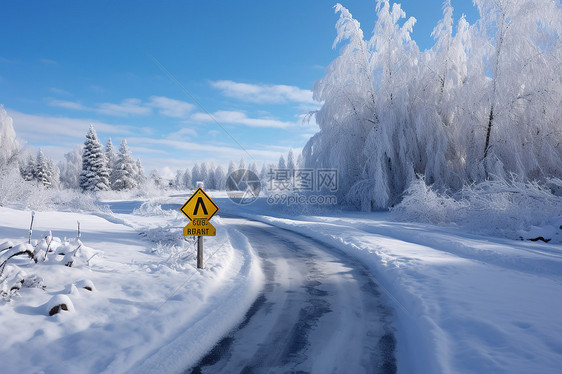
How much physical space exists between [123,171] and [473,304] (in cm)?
4959

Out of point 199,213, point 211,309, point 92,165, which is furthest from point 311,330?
point 92,165

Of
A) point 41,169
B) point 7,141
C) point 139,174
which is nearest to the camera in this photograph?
point 7,141

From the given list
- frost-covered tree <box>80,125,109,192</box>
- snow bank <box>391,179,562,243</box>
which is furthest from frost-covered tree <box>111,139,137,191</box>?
snow bank <box>391,179,562,243</box>

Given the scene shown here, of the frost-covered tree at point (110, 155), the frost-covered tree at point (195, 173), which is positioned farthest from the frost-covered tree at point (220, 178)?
the frost-covered tree at point (110, 155)

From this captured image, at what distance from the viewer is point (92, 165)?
40.0 m

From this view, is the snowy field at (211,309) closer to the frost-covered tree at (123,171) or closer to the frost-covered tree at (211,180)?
the frost-covered tree at (123,171)

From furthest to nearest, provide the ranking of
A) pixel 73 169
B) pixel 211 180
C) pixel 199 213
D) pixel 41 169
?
pixel 211 180
pixel 73 169
pixel 41 169
pixel 199 213

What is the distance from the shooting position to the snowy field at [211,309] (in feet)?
10.3

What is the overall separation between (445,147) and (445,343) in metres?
18.2

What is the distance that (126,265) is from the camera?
6.27 meters

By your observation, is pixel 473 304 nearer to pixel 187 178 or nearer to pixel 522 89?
pixel 522 89

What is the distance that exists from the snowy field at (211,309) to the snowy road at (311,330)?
212mm

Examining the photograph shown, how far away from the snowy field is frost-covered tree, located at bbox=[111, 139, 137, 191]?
41514 millimetres

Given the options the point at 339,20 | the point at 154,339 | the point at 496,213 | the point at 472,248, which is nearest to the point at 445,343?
the point at 154,339
